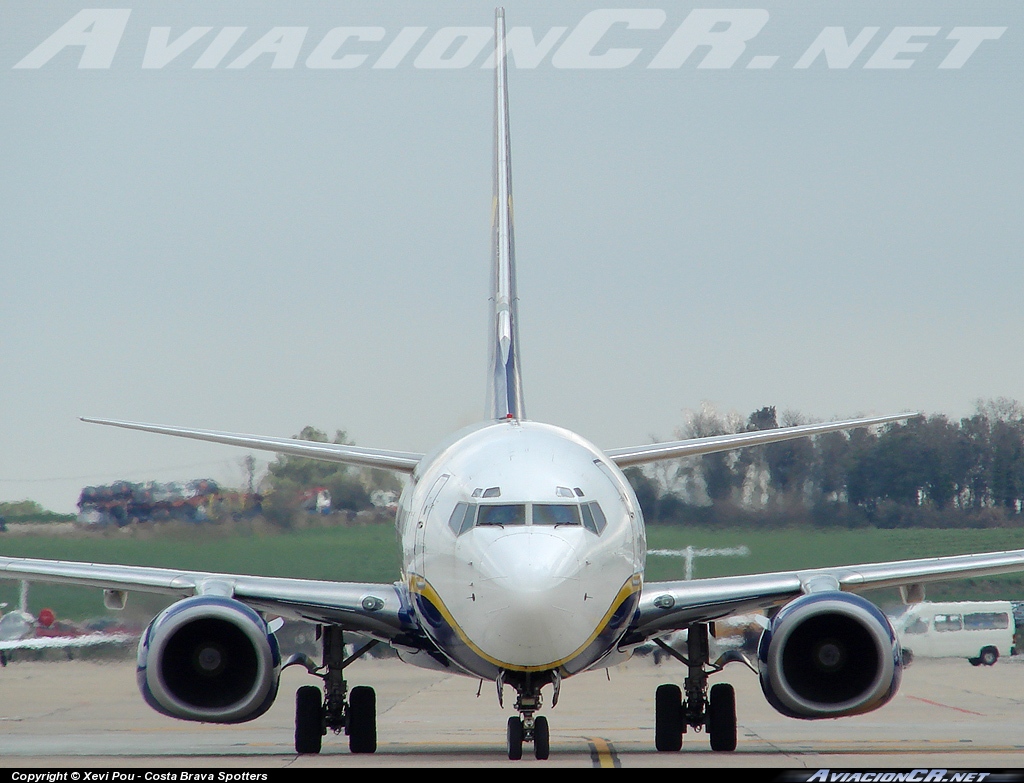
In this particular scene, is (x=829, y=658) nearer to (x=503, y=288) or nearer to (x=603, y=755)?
(x=603, y=755)

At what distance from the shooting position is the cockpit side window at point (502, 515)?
14406 millimetres

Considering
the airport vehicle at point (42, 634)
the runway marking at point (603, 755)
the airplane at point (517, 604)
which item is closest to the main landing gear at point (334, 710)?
the airplane at point (517, 604)

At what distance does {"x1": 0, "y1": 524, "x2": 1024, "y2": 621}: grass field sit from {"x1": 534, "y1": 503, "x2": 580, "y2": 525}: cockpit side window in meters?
14.5

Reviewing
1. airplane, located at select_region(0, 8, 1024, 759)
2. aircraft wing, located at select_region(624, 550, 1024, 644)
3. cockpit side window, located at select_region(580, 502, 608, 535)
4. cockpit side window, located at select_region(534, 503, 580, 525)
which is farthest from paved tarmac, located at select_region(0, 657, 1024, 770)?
cockpit side window, located at select_region(534, 503, 580, 525)

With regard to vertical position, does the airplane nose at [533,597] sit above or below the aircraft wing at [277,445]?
below

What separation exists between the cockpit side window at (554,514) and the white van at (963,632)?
26.0m

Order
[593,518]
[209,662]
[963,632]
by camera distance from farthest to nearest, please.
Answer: [963,632]
[209,662]
[593,518]

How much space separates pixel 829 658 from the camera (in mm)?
Answer: 16375

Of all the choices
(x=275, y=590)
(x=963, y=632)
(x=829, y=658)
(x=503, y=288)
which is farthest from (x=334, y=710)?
(x=963, y=632)

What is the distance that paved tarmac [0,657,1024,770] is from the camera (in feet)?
52.3

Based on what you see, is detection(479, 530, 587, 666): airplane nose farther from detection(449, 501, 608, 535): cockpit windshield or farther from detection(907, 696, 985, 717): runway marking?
detection(907, 696, 985, 717): runway marking

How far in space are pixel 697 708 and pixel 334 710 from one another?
4.35 m

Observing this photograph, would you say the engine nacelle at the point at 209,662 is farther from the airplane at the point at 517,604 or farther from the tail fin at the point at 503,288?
the tail fin at the point at 503,288

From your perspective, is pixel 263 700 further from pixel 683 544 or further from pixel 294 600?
pixel 683 544
